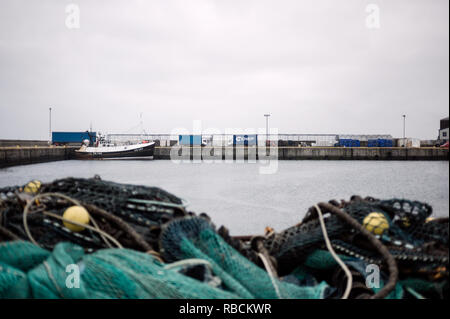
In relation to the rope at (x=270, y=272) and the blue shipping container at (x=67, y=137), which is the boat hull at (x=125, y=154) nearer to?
the blue shipping container at (x=67, y=137)

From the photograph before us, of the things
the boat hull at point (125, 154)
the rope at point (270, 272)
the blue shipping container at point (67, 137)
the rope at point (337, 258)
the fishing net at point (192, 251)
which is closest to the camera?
the fishing net at point (192, 251)

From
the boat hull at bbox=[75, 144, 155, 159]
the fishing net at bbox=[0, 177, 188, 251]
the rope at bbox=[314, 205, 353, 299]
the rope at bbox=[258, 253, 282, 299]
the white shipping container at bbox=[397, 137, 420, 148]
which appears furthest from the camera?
the white shipping container at bbox=[397, 137, 420, 148]

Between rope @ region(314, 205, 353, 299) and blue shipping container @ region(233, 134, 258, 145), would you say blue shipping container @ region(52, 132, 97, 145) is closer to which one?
blue shipping container @ region(233, 134, 258, 145)

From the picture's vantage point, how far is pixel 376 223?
3348 millimetres

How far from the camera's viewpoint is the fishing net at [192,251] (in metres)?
2.31

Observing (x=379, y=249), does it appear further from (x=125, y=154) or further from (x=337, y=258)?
(x=125, y=154)

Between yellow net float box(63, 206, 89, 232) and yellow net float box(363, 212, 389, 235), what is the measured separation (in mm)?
2720

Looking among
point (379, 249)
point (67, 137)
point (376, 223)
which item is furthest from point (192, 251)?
point (67, 137)

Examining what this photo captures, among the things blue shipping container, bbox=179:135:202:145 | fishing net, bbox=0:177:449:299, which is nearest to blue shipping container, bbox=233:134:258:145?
blue shipping container, bbox=179:135:202:145

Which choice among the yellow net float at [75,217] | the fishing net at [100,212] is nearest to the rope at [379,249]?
the fishing net at [100,212]

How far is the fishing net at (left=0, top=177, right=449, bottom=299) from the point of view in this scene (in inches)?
91.0

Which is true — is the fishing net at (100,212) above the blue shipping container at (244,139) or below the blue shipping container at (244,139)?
below
